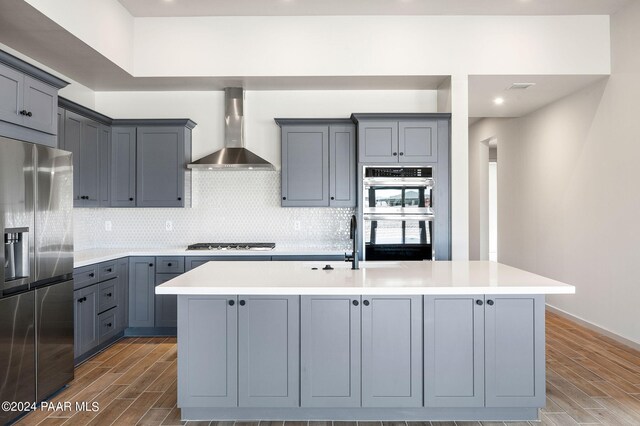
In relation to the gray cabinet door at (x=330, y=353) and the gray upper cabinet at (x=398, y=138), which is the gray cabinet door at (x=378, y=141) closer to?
the gray upper cabinet at (x=398, y=138)

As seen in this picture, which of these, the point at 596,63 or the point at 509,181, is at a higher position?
the point at 596,63

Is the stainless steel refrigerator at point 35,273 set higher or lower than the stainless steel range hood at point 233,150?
lower

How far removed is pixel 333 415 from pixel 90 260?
251cm

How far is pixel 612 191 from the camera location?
4.51m

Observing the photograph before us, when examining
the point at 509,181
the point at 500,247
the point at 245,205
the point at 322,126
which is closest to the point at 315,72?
the point at 322,126

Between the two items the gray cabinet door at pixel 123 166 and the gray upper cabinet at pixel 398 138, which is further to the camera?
the gray cabinet door at pixel 123 166

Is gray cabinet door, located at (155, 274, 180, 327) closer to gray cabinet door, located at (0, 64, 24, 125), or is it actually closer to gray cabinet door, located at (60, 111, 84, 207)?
gray cabinet door, located at (60, 111, 84, 207)

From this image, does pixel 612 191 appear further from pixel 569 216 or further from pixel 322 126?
pixel 322 126

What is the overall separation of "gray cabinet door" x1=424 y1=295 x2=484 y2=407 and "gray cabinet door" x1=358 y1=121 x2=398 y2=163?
2228 mm

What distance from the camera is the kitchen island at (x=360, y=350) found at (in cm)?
257

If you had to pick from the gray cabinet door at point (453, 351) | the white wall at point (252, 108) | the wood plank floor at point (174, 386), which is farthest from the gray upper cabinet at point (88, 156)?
the gray cabinet door at point (453, 351)

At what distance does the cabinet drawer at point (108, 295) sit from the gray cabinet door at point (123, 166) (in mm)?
986

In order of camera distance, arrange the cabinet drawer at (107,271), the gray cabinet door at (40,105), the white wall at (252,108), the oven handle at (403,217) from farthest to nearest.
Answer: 1. the white wall at (252,108)
2. the oven handle at (403,217)
3. the cabinet drawer at (107,271)
4. the gray cabinet door at (40,105)

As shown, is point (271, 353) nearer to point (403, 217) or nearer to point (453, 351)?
point (453, 351)
